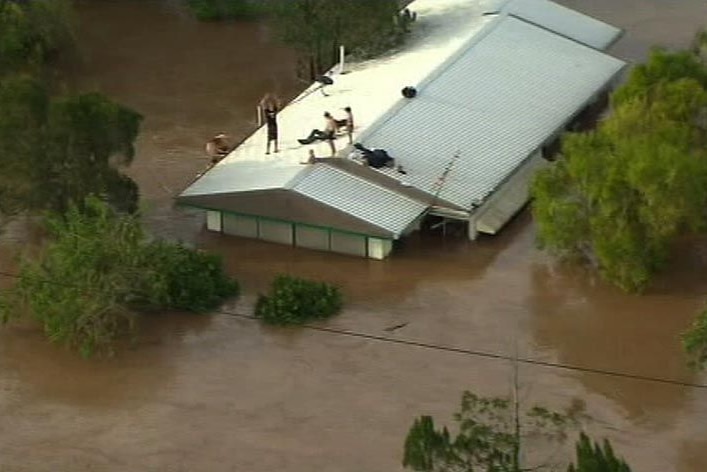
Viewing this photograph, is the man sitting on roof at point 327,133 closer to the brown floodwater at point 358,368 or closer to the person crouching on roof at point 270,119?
the person crouching on roof at point 270,119

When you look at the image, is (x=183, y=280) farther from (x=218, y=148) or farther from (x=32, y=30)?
(x=32, y=30)

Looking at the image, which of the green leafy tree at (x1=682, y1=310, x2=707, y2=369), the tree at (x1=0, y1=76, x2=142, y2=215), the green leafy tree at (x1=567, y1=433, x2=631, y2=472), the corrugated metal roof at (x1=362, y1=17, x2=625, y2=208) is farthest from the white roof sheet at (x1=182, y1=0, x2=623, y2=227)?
the green leafy tree at (x1=567, y1=433, x2=631, y2=472)

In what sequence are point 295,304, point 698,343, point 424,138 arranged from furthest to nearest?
point 424,138 < point 295,304 < point 698,343

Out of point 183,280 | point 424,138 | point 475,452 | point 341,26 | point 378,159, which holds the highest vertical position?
point 341,26

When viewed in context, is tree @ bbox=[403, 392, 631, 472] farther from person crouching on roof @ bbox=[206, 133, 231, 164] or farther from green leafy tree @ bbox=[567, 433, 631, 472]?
person crouching on roof @ bbox=[206, 133, 231, 164]

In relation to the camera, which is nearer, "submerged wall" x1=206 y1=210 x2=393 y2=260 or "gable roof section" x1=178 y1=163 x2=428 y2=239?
"gable roof section" x1=178 y1=163 x2=428 y2=239

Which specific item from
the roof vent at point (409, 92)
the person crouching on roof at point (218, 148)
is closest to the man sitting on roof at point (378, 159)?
the roof vent at point (409, 92)

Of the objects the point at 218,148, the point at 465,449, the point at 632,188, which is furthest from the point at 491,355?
the point at 218,148

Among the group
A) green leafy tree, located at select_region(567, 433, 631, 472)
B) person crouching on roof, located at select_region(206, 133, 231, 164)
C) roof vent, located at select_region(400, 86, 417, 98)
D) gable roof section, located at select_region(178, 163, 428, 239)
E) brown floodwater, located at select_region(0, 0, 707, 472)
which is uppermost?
roof vent, located at select_region(400, 86, 417, 98)
